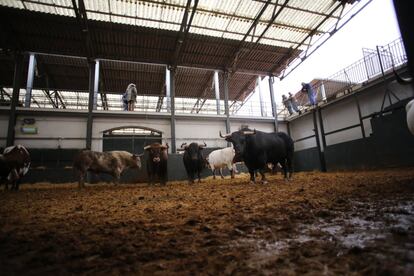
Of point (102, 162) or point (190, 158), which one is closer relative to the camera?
point (190, 158)

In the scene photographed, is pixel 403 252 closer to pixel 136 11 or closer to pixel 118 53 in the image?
pixel 136 11

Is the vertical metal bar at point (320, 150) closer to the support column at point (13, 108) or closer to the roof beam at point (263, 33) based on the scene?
the roof beam at point (263, 33)

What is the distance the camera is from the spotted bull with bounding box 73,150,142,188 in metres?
9.01

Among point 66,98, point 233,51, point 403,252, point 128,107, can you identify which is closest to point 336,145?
point 233,51

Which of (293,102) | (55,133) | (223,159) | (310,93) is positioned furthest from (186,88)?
(55,133)

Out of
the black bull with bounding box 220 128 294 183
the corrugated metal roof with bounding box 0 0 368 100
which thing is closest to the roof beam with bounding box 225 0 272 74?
the corrugated metal roof with bounding box 0 0 368 100

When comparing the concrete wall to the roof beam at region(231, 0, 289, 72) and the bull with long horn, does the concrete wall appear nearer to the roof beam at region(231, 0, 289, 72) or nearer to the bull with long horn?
the roof beam at region(231, 0, 289, 72)

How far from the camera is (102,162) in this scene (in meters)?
9.41

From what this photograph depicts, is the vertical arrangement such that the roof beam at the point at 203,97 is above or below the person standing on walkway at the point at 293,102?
above

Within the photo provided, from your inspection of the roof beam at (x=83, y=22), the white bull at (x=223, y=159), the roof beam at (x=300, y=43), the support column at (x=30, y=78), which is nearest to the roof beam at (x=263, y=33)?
the roof beam at (x=300, y=43)

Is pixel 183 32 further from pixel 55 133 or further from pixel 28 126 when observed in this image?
pixel 28 126

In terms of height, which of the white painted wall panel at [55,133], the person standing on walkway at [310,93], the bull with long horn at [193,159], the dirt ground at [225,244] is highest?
the person standing on walkway at [310,93]

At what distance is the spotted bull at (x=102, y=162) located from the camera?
9008mm

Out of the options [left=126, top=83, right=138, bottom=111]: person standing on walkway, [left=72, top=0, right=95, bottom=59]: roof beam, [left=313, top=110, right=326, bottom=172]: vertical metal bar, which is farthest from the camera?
[left=126, top=83, right=138, bottom=111]: person standing on walkway
